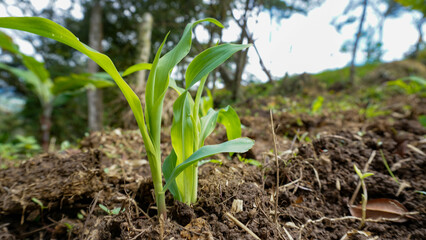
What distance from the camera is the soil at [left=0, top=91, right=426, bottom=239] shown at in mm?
705

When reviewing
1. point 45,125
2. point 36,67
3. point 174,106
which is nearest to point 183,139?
point 174,106

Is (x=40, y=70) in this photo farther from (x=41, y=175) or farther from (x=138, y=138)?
(x=41, y=175)

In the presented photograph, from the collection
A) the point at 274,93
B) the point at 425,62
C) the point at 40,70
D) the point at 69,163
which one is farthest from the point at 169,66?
the point at 425,62

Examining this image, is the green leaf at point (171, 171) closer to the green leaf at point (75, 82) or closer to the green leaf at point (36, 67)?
the green leaf at point (75, 82)

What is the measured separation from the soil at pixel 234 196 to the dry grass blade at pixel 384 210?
0.07 ft

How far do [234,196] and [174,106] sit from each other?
37cm

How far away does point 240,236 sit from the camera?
25.4 inches

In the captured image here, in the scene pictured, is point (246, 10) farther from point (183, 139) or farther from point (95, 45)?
point (95, 45)

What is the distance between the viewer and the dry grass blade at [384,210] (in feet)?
2.68

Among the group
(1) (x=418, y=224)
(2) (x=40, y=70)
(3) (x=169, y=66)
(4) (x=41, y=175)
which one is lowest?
(1) (x=418, y=224)

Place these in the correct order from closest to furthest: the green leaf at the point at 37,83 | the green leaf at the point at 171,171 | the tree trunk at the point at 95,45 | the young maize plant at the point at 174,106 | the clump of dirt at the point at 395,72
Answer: the young maize plant at the point at 174,106 < the green leaf at the point at 171,171 < the green leaf at the point at 37,83 < the tree trunk at the point at 95,45 < the clump of dirt at the point at 395,72

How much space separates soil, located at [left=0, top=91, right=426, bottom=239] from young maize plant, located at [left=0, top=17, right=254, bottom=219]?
107mm

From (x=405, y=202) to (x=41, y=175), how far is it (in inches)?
65.1

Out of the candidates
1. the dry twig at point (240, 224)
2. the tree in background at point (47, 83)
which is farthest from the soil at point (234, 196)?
the tree in background at point (47, 83)
